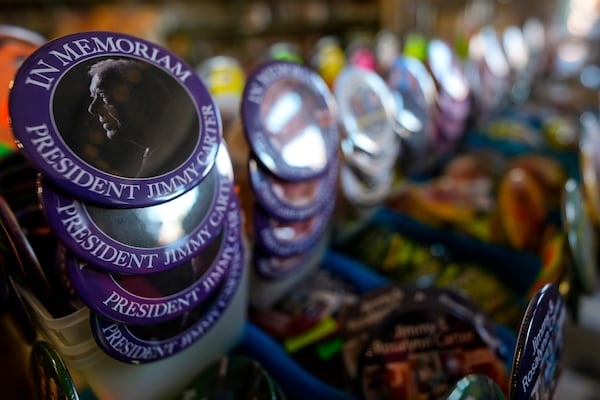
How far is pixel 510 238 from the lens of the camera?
1.27 meters

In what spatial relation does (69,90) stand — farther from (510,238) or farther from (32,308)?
(510,238)

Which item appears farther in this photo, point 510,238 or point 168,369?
point 510,238

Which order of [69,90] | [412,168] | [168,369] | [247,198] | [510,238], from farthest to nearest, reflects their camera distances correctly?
[412,168] → [510,238] → [247,198] → [168,369] → [69,90]

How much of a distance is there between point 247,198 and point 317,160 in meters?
0.17

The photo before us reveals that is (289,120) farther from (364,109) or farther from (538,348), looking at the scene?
(538,348)

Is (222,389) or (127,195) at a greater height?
(127,195)

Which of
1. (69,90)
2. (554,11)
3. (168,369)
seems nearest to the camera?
(69,90)

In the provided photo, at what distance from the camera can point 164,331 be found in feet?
2.22

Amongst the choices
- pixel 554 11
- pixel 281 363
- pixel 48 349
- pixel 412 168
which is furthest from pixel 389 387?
pixel 554 11

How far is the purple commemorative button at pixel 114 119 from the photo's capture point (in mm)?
517

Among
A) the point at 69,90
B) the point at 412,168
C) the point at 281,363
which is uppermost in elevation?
the point at 69,90

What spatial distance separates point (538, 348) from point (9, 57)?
102 centimetres

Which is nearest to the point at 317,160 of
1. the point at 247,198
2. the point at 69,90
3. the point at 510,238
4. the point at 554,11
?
the point at 247,198

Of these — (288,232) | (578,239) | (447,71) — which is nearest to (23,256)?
(288,232)
